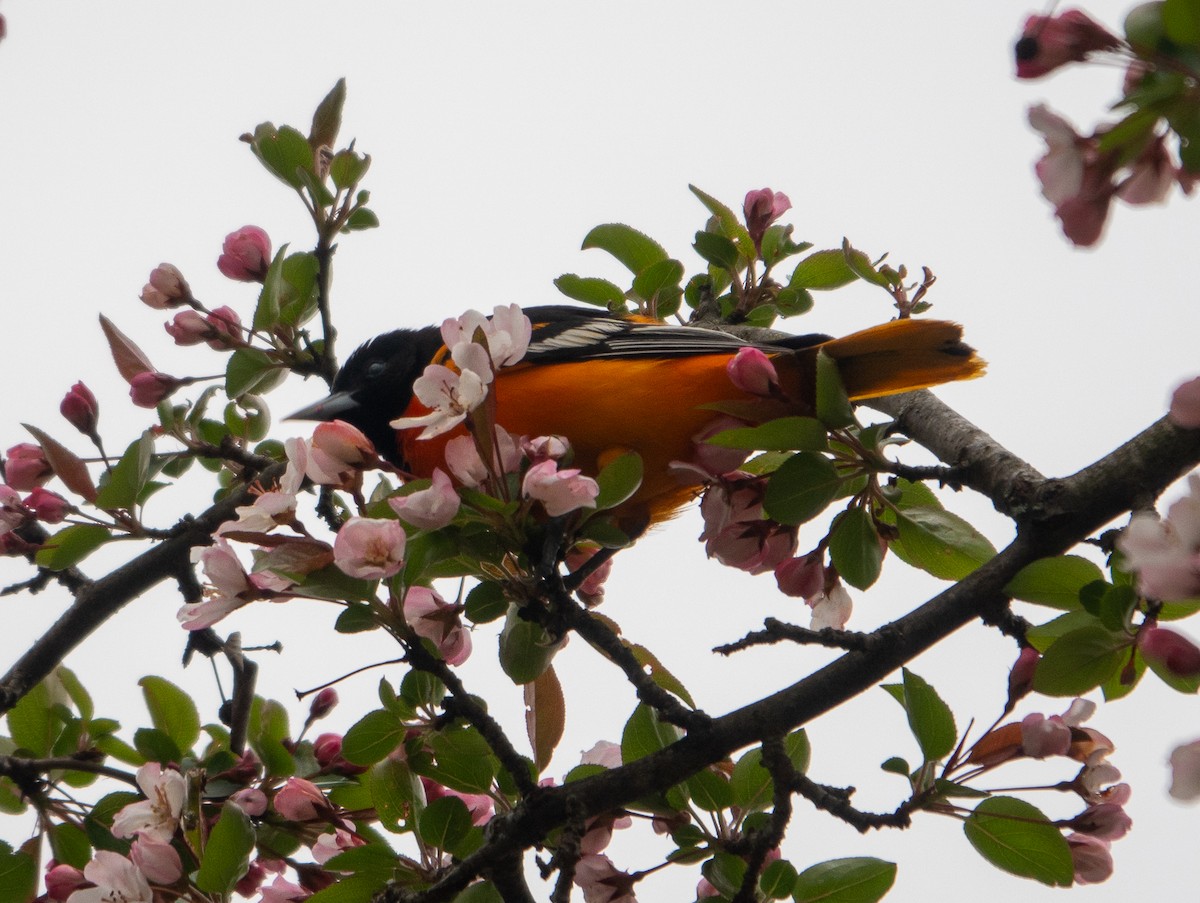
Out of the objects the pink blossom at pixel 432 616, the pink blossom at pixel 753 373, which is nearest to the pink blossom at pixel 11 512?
the pink blossom at pixel 432 616

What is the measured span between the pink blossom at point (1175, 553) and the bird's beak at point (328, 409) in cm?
266

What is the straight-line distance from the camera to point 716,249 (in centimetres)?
319

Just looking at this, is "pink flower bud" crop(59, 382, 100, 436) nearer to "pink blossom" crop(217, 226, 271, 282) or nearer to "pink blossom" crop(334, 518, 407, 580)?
"pink blossom" crop(217, 226, 271, 282)

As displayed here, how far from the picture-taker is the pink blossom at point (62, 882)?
2352 millimetres

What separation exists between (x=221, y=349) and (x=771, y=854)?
1.79m

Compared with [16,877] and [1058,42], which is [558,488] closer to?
[1058,42]

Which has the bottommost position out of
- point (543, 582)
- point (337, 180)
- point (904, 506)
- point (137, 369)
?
point (543, 582)

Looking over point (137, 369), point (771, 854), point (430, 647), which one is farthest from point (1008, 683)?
point (137, 369)

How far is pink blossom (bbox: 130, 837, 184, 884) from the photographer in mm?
2053

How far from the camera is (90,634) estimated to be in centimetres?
307

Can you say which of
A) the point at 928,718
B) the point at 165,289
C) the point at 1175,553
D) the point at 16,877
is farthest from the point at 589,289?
the point at 1175,553

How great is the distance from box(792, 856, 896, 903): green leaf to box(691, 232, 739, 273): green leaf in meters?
1.69

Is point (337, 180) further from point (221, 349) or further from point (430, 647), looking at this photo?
point (430, 647)

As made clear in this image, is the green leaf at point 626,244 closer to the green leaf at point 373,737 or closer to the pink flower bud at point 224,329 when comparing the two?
the pink flower bud at point 224,329
